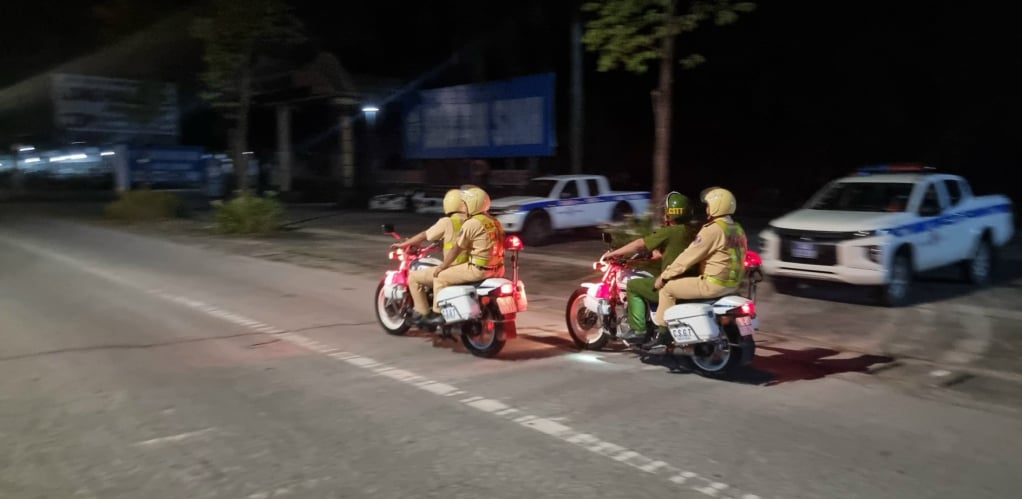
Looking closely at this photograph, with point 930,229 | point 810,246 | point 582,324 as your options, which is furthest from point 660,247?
point 930,229

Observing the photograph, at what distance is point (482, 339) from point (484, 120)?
20979 mm

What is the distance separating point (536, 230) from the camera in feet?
62.5

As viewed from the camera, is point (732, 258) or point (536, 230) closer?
point (732, 258)

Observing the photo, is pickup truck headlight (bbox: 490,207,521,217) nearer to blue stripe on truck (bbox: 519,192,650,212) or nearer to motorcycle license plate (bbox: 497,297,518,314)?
blue stripe on truck (bbox: 519,192,650,212)

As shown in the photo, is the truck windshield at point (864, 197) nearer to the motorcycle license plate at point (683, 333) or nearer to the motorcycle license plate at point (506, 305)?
the motorcycle license plate at point (683, 333)

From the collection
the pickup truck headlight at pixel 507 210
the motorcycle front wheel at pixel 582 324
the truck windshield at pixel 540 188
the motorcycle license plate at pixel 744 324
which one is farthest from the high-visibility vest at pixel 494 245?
the truck windshield at pixel 540 188

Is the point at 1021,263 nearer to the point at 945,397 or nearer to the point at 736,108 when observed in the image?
the point at 945,397

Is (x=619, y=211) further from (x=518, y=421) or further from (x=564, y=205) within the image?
(x=518, y=421)

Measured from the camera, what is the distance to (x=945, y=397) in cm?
728

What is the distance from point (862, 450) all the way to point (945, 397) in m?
1.91

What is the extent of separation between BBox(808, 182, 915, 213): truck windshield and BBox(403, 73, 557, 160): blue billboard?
562 inches

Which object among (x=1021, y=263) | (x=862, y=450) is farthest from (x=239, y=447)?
(x=1021, y=263)

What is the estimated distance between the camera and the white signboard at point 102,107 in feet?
147

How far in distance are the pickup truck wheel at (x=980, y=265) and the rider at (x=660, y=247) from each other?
7153mm
